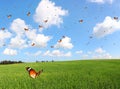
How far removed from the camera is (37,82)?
20141mm

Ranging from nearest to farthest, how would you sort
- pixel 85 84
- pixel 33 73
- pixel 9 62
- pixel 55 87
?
pixel 33 73
pixel 55 87
pixel 85 84
pixel 9 62

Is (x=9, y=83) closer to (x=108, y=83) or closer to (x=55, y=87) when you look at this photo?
(x=55, y=87)

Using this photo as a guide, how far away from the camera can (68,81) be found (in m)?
19.8

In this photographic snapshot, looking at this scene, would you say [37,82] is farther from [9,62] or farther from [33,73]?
[9,62]

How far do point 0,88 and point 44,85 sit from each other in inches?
108

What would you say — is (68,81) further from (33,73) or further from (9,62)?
(9,62)

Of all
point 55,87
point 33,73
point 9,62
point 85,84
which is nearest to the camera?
point 33,73

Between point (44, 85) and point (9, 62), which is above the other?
point (9, 62)

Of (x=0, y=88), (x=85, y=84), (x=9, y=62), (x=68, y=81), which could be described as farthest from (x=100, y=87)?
(x=9, y=62)

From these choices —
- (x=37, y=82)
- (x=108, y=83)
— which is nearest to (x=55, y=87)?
(x=37, y=82)

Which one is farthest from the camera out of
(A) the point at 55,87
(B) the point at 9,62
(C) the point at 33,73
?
(B) the point at 9,62

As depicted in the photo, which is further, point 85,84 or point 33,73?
point 85,84

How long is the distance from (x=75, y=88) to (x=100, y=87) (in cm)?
186

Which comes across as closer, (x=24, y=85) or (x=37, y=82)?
(x=24, y=85)
